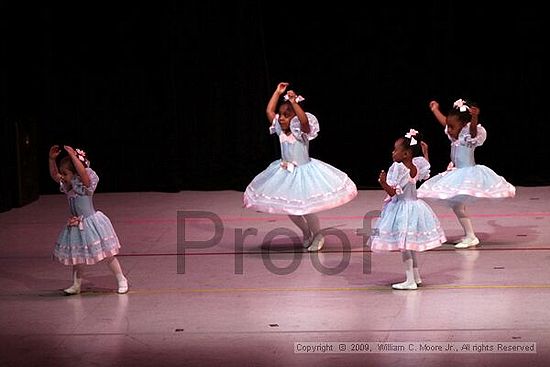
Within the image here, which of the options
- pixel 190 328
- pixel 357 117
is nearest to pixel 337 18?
pixel 357 117

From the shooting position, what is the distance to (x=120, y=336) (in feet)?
21.8

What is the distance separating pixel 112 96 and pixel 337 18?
8.65ft

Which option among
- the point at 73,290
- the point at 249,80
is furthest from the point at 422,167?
the point at 249,80

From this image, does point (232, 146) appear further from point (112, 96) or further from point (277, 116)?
point (277, 116)

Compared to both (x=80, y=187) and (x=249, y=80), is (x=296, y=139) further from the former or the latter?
(x=249, y=80)

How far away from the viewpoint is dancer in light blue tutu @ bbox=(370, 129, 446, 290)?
24.6ft

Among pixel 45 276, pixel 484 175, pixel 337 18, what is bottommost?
pixel 45 276

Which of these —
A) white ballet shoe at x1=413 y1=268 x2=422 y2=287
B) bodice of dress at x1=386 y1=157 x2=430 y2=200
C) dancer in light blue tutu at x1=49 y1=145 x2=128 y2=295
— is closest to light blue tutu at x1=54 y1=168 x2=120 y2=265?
dancer in light blue tutu at x1=49 y1=145 x2=128 y2=295

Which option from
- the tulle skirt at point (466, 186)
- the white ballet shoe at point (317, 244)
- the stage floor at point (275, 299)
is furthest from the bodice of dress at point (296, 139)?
the tulle skirt at point (466, 186)

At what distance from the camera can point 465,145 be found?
9.06 meters

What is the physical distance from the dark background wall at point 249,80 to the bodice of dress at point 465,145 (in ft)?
9.89

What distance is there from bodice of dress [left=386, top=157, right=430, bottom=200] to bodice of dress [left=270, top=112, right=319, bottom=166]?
142 centimetres

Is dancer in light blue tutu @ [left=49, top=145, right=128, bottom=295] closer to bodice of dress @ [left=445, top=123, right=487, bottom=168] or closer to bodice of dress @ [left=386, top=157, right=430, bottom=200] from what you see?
bodice of dress @ [left=386, top=157, right=430, bottom=200]

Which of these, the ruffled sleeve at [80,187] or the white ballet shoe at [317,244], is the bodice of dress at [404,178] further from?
the ruffled sleeve at [80,187]
